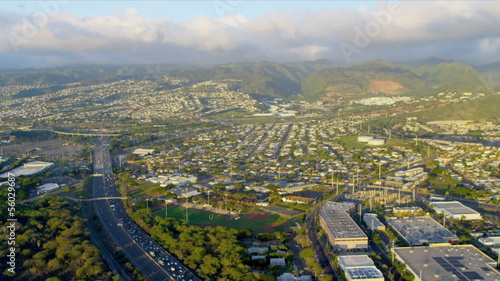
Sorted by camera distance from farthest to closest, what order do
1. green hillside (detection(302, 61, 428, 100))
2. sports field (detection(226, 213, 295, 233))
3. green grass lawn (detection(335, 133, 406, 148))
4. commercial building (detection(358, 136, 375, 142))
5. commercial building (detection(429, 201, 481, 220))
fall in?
1. green hillside (detection(302, 61, 428, 100))
2. commercial building (detection(358, 136, 375, 142))
3. green grass lawn (detection(335, 133, 406, 148))
4. commercial building (detection(429, 201, 481, 220))
5. sports field (detection(226, 213, 295, 233))

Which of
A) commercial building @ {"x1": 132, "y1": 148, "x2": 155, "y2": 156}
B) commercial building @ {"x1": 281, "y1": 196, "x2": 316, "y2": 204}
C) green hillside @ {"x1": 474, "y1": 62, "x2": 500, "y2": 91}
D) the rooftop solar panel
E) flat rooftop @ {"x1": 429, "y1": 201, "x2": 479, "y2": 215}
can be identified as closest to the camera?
the rooftop solar panel

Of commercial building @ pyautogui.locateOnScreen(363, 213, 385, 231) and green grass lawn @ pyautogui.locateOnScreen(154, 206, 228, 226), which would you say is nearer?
commercial building @ pyautogui.locateOnScreen(363, 213, 385, 231)

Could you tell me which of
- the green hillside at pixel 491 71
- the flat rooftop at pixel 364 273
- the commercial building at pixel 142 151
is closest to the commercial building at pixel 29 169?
the commercial building at pixel 142 151

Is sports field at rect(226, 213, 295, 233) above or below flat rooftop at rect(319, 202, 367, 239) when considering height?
below

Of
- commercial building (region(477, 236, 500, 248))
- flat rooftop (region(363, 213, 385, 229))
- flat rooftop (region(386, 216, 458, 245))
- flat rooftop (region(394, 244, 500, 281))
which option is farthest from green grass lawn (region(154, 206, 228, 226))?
commercial building (region(477, 236, 500, 248))

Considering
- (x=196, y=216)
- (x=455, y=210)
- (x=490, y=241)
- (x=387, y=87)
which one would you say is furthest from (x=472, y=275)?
(x=387, y=87)

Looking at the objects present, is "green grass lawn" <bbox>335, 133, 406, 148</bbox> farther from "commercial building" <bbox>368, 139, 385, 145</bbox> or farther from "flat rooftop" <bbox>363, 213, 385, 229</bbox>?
"flat rooftop" <bbox>363, 213, 385, 229</bbox>

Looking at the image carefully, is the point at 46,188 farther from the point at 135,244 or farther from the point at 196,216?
the point at 135,244

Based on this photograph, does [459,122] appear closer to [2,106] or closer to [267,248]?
[267,248]
